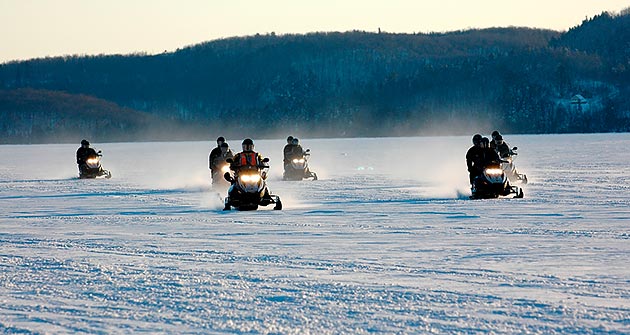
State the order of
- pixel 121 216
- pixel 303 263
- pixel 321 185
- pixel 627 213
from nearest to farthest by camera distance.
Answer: pixel 303 263 → pixel 627 213 → pixel 121 216 → pixel 321 185

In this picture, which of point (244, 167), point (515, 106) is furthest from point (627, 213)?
point (515, 106)

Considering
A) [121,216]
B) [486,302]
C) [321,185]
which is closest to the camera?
[486,302]

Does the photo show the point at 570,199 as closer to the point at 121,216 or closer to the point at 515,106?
the point at 121,216

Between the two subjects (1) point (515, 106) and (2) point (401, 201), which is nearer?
(2) point (401, 201)

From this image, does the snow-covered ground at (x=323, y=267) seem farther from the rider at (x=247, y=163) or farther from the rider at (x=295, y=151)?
the rider at (x=295, y=151)

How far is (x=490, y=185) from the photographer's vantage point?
19969 millimetres

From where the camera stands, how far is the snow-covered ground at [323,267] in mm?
7367

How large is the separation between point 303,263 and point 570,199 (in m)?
10.0

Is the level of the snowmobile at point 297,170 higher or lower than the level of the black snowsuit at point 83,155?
lower

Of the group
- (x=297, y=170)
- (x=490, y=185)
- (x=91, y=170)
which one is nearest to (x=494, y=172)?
(x=490, y=185)

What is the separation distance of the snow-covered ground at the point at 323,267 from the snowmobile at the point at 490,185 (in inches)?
20.1

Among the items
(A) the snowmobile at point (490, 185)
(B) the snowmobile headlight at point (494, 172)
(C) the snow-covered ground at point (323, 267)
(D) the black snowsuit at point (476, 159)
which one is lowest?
(C) the snow-covered ground at point (323, 267)

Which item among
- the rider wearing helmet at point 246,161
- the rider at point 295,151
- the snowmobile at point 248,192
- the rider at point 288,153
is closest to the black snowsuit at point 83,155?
the rider at point 288,153

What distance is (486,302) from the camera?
312 inches
